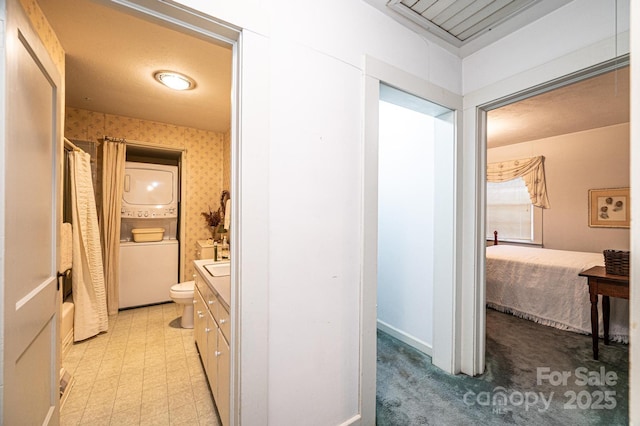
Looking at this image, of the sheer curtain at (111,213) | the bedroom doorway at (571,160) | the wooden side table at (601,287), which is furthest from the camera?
the sheer curtain at (111,213)

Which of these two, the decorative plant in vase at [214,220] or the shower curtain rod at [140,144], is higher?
the shower curtain rod at [140,144]

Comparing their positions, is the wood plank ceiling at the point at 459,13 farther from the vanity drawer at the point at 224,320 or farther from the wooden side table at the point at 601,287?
the wooden side table at the point at 601,287

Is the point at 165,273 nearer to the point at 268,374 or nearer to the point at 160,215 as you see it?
the point at 160,215

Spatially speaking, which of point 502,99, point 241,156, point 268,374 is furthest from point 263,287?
point 502,99

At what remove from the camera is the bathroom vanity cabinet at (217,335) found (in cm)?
143

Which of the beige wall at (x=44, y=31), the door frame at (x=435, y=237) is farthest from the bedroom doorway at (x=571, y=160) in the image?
the beige wall at (x=44, y=31)

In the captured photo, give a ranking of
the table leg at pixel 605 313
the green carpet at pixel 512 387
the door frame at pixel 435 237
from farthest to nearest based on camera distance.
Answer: the table leg at pixel 605 313, the green carpet at pixel 512 387, the door frame at pixel 435 237

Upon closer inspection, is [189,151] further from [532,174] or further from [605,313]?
[532,174]

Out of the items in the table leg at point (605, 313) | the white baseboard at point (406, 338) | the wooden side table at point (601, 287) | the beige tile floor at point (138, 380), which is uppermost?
the wooden side table at point (601, 287)

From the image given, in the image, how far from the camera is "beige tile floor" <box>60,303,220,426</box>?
68.0 inches

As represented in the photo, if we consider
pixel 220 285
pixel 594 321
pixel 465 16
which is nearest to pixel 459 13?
pixel 465 16

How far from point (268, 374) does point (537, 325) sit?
11.1 ft

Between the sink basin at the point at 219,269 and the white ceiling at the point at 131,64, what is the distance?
4.85 feet

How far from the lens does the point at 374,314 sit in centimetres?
157
